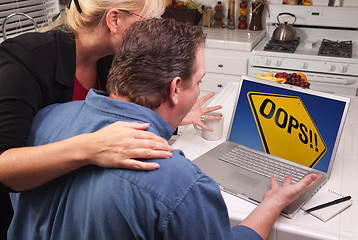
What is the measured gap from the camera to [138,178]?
731mm

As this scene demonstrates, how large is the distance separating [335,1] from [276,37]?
640 millimetres

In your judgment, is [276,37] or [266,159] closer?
[266,159]

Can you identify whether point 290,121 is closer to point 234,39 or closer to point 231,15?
point 234,39

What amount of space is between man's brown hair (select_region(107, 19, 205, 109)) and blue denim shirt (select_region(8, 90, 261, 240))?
0.04 meters

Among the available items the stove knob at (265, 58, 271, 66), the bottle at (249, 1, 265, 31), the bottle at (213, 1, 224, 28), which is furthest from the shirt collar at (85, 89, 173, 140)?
the bottle at (213, 1, 224, 28)

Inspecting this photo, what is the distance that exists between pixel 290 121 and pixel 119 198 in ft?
2.69

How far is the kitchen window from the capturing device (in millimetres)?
3004

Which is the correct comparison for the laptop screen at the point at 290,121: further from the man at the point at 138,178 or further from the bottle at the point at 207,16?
the bottle at the point at 207,16

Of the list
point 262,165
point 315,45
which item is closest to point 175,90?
point 262,165

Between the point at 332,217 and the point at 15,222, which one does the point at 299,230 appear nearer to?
the point at 332,217

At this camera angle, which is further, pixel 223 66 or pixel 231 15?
pixel 231 15

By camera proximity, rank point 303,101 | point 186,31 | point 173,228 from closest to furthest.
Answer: point 173,228 < point 186,31 < point 303,101

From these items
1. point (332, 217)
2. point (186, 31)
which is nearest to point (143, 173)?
point (186, 31)

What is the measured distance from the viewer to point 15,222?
910 millimetres
